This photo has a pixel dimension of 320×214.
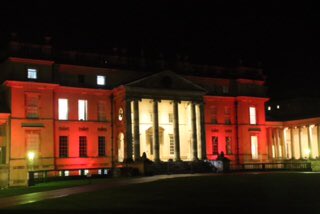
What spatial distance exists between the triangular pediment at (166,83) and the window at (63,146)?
32.7ft

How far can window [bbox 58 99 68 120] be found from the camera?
56156 mm

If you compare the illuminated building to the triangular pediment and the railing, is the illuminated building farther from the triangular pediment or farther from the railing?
the railing

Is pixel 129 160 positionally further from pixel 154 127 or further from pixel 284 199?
pixel 284 199

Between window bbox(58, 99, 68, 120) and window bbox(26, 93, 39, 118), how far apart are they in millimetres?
3257

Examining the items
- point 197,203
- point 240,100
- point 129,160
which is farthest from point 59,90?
point 197,203

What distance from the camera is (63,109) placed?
5644cm

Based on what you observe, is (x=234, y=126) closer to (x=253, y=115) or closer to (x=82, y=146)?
(x=253, y=115)

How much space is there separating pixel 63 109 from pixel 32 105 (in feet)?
13.9

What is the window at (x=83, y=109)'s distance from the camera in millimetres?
57594

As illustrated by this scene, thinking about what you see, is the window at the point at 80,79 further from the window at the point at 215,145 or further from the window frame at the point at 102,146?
the window at the point at 215,145

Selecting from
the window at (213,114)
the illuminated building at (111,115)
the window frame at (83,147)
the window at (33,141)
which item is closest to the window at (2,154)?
the illuminated building at (111,115)

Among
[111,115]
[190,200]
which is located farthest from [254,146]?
[190,200]

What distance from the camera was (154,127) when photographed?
5753 cm

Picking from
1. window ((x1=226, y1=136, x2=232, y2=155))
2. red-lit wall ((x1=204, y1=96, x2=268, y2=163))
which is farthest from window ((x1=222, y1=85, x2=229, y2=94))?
window ((x1=226, y1=136, x2=232, y2=155))
